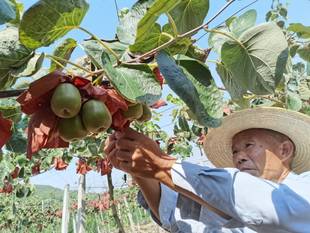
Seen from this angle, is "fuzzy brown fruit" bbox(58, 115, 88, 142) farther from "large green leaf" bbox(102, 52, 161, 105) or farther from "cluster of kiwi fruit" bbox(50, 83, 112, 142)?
"large green leaf" bbox(102, 52, 161, 105)

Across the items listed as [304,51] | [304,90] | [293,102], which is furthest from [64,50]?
[304,90]

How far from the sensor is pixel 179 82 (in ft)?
2.95

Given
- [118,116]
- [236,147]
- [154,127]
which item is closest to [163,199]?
[236,147]

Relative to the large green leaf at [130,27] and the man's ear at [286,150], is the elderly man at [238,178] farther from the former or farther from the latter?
the large green leaf at [130,27]

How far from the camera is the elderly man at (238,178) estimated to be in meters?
1.31

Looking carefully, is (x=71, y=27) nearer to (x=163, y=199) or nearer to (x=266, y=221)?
(x=266, y=221)

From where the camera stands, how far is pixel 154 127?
562 cm

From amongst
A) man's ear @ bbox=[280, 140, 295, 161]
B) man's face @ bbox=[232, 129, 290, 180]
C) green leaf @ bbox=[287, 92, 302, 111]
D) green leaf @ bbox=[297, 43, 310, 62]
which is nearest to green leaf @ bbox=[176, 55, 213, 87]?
man's face @ bbox=[232, 129, 290, 180]

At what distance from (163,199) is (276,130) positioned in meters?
0.51

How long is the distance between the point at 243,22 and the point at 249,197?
47 cm

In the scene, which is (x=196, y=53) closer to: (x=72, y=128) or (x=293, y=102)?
(x=72, y=128)

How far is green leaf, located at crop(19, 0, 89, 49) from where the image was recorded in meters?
0.80

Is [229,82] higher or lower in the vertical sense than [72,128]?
higher

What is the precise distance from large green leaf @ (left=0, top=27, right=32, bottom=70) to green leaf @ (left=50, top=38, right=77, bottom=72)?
0.10 m
